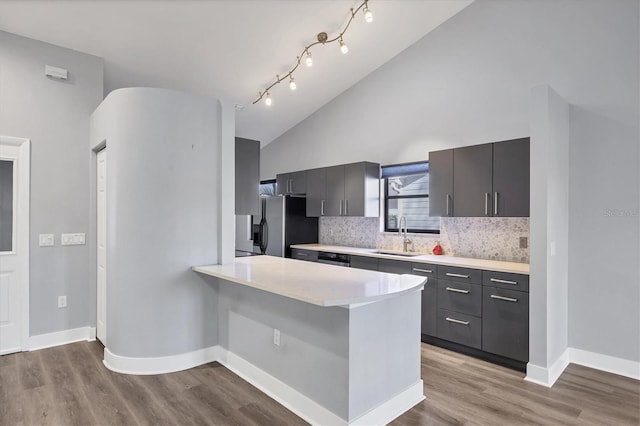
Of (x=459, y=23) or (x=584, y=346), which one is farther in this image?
(x=459, y=23)

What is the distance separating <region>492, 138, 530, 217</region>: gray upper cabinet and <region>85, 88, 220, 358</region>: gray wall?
2794mm

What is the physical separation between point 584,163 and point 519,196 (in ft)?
2.12

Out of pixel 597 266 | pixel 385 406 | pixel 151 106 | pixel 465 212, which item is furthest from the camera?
pixel 465 212

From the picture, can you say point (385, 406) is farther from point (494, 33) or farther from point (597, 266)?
point (494, 33)

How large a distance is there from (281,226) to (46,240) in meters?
2.87

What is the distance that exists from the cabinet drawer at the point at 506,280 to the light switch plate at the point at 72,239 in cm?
408

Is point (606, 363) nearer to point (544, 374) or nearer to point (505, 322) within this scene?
point (544, 374)

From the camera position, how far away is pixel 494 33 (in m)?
3.87

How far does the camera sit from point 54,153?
3.73m

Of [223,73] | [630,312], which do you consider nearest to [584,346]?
[630,312]

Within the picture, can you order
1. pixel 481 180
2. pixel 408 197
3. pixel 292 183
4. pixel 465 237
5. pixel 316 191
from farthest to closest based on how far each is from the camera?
pixel 292 183 → pixel 316 191 → pixel 408 197 → pixel 465 237 → pixel 481 180

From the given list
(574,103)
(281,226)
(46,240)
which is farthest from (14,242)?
(574,103)

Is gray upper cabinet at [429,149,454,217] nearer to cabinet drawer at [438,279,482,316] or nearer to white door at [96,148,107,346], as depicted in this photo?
cabinet drawer at [438,279,482,316]

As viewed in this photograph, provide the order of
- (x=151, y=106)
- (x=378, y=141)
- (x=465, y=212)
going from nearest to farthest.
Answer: (x=151, y=106)
(x=465, y=212)
(x=378, y=141)
